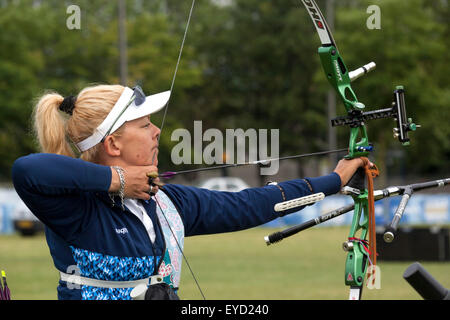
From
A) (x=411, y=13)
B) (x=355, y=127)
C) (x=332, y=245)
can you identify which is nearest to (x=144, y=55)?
(x=411, y=13)

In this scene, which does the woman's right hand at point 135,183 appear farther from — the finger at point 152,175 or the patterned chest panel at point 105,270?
the patterned chest panel at point 105,270

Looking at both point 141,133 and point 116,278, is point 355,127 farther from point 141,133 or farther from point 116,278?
point 116,278

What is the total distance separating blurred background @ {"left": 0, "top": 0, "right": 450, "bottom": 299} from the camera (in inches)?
1011

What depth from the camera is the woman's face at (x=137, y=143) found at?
10.5ft

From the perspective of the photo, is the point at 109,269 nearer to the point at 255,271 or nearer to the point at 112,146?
the point at 112,146

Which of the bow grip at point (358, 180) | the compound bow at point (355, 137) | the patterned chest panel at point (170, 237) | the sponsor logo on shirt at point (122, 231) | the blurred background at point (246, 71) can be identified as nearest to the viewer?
the sponsor logo on shirt at point (122, 231)

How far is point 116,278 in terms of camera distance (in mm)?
3027

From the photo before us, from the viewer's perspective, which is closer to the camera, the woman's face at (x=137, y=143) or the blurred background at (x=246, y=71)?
the woman's face at (x=137, y=143)

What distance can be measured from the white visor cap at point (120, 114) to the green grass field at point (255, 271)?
258 inches

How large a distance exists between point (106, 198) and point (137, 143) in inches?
10.4

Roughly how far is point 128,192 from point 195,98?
139 ft

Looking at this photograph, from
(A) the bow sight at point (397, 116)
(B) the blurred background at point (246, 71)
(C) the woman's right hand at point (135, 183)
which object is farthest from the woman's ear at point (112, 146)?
(B) the blurred background at point (246, 71)

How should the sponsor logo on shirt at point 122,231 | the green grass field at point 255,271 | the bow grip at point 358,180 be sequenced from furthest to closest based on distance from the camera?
the green grass field at point 255,271 < the bow grip at point 358,180 < the sponsor logo on shirt at point 122,231
